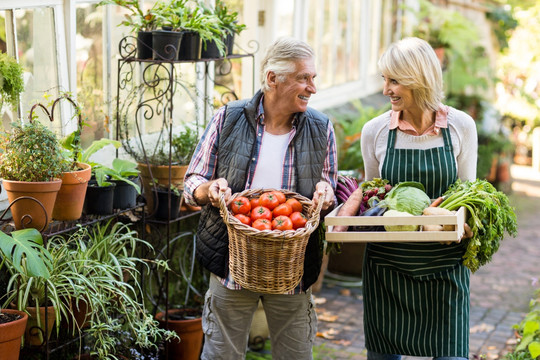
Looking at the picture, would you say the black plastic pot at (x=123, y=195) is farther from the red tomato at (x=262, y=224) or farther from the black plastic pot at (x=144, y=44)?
the red tomato at (x=262, y=224)

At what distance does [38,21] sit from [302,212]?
172 cm

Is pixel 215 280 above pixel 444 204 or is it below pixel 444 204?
below

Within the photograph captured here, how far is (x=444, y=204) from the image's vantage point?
3189mm

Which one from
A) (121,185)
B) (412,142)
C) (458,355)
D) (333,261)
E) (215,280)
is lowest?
(333,261)

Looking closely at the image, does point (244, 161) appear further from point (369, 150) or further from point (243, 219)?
point (369, 150)

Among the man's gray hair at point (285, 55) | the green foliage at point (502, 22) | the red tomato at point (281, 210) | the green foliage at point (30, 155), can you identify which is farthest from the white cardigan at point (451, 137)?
the green foliage at point (502, 22)

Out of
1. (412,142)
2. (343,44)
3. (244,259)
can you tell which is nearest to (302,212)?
(244,259)

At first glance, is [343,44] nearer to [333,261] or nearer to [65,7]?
[333,261]

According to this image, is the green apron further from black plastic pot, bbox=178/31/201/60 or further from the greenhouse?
black plastic pot, bbox=178/31/201/60

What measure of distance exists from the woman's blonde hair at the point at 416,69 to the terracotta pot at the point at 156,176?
1.51m

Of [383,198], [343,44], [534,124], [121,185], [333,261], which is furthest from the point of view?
[534,124]

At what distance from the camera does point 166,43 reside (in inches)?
157

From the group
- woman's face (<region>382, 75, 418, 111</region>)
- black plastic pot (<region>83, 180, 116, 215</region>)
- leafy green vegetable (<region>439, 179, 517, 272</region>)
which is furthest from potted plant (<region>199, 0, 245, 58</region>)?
leafy green vegetable (<region>439, 179, 517, 272</region>)

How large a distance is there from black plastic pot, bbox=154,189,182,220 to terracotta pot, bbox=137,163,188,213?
0.04 meters
